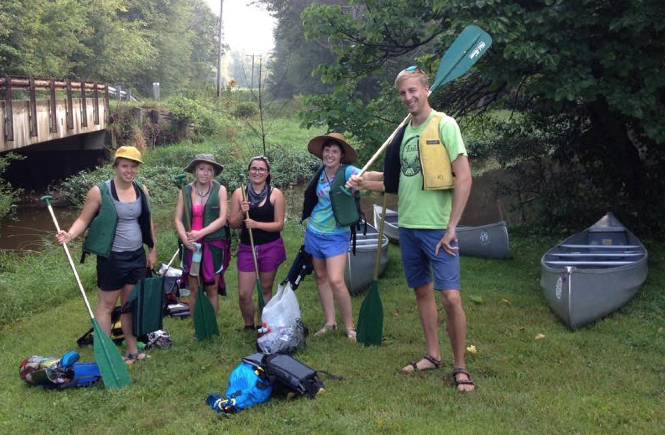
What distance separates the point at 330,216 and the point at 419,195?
124 centimetres

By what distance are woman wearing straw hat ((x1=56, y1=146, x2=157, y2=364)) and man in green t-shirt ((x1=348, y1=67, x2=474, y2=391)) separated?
1.94 meters

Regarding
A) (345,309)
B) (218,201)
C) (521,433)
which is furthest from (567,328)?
(218,201)

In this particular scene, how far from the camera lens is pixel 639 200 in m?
9.02

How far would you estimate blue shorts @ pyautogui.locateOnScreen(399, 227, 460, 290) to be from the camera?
402 cm

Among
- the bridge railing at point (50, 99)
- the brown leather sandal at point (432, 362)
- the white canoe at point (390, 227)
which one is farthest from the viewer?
the bridge railing at point (50, 99)

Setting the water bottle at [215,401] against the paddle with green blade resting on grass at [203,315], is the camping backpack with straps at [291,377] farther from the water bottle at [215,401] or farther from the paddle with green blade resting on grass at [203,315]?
the paddle with green blade resting on grass at [203,315]

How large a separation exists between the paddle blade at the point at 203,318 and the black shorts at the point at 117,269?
67 cm

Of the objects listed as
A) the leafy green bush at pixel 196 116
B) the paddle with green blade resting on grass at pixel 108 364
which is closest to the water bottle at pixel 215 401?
the paddle with green blade resting on grass at pixel 108 364

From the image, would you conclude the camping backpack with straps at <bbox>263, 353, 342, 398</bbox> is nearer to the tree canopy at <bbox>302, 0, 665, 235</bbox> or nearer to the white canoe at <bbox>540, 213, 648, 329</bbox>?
the white canoe at <bbox>540, 213, 648, 329</bbox>

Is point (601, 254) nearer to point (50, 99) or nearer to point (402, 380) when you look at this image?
point (402, 380)

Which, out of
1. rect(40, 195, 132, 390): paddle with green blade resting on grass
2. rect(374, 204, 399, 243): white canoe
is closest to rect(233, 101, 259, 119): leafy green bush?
rect(374, 204, 399, 243): white canoe

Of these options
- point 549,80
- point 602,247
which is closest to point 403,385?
point 549,80

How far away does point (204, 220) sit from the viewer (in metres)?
5.29

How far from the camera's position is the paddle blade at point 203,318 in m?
5.40
